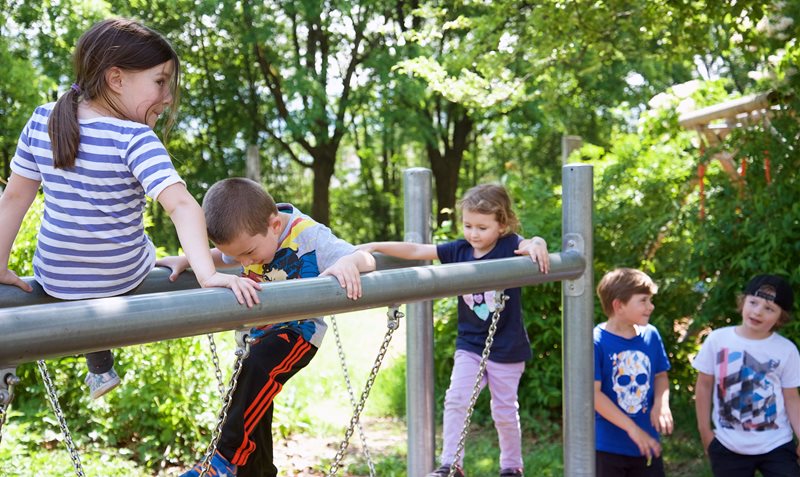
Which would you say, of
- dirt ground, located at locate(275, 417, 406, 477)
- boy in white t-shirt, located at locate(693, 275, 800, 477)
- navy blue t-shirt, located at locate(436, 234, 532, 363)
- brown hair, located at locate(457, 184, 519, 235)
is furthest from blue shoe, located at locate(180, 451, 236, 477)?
dirt ground, located at locate(275, 417, 406, 477)

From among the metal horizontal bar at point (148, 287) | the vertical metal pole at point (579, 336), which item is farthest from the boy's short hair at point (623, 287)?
the metal horizontal bar at point (148, 287)

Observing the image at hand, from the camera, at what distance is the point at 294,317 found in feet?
5.87

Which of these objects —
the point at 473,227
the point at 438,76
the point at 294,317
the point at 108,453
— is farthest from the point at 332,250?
the point at 438,76

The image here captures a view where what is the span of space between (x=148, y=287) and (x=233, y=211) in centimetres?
29

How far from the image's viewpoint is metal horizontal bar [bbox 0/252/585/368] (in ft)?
4.48

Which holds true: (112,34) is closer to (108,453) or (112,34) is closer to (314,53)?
(108,453)

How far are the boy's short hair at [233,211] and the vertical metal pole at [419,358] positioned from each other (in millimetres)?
1094

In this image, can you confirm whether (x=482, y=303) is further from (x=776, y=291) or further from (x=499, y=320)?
(x=776, y=291)

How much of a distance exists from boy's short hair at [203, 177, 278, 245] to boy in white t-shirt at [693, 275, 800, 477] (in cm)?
210

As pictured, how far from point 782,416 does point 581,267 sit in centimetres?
127

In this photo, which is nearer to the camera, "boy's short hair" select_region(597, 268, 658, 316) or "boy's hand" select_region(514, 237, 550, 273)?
"boy's hand" select_region(514, 237, 550, 273)

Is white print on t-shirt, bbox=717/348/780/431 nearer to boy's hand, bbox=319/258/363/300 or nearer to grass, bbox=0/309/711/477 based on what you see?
grass, bbox=0/309/711/477

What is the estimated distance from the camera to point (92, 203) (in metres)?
2.06

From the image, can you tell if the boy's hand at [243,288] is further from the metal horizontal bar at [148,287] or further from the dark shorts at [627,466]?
the dark shorts at [627,466]
